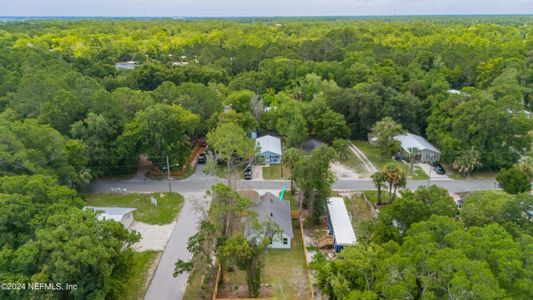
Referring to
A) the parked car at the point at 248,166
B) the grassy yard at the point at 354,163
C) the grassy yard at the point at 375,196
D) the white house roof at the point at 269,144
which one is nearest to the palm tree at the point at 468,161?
the grassy yard at the point at 375,196

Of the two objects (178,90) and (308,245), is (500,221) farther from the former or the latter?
(178,90)

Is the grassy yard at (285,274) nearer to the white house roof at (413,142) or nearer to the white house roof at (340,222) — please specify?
the white house roof at (340,222)

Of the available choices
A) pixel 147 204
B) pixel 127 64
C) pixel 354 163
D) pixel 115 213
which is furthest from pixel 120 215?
pixel 127 64

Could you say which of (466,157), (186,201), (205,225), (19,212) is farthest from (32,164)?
(466,157)

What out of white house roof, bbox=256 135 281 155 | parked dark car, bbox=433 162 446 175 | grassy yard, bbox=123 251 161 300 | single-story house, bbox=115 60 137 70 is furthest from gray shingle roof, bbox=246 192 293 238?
single-story house, bbox=115 60 137 70

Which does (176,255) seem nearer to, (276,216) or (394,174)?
(276,216)

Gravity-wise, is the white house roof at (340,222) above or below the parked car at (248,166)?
below

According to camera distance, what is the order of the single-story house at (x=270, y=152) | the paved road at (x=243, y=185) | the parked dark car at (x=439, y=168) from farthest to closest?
1. the single-story house at (x=270, y=152)
2. the parked dark car at (x=439, y=168)
3. the paved road at (x=243, y=185)
